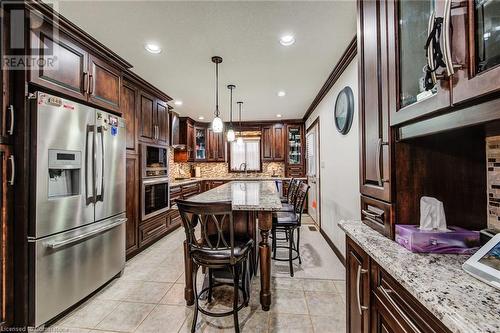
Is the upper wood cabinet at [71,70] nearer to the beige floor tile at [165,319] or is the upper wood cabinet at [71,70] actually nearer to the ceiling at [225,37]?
the ceiling at [225,37]

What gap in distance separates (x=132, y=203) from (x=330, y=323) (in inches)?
107

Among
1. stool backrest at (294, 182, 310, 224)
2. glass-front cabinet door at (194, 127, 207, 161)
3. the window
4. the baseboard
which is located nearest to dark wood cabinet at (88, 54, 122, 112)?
stool backrest at (294, 182, 310, 224)

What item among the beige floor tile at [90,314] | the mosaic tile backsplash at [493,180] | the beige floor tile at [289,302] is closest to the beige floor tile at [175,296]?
the beige floor tile at [90,314]

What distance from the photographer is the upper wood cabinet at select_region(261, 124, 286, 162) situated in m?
6.23

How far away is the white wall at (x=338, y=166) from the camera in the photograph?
252cm

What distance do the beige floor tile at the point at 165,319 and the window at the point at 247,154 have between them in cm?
471

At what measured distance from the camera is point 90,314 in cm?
191

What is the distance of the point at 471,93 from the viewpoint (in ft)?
2.14

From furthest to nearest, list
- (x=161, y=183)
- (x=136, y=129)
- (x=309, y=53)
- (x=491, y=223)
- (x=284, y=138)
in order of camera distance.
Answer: (x=284, y=138) < (x=161, y=183) < (x=136, y=129) < (x=309, y=53) < (x=491, y=223)

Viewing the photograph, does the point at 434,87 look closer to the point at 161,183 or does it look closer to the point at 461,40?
the point at 461,40

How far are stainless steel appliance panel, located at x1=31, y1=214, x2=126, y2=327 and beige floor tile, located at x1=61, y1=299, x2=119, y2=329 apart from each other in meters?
0.10

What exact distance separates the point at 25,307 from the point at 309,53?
340 cm

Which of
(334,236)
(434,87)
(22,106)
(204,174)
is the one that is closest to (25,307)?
(22,106)

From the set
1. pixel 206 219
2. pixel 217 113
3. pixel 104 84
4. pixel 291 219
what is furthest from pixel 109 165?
pixel 291 219
